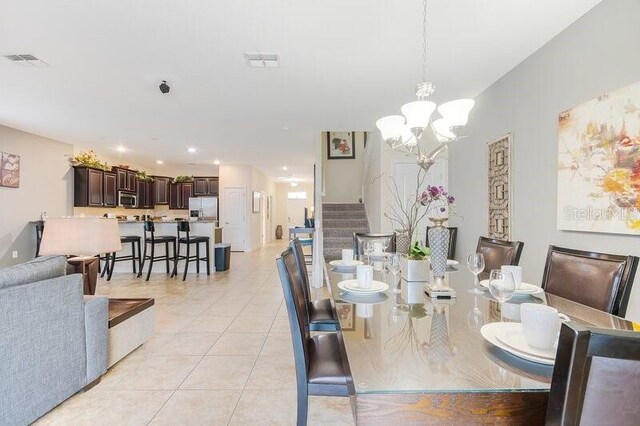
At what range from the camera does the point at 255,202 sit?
10.3 m

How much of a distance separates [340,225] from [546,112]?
4456 mm

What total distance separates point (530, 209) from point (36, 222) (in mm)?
7784

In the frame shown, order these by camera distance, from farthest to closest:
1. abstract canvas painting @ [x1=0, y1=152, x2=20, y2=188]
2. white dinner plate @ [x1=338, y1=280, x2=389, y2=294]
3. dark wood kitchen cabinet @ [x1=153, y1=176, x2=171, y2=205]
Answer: dark wood kitchen cabinet @ [x1=153, y1=176, x2=171, y2=205] < abstract canvas painting @ [x1=0, y1=152, x2=20, y2=188] < white dinner plate @ [x1=338, y1=280, x2=389, y2=294]

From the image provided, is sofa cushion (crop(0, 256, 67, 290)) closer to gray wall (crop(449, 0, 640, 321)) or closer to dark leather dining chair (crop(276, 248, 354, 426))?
dark leather dining chair (crop(276, 248, 354, 426))

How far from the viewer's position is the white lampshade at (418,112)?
6.96 ft

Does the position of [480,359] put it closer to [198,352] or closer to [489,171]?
[198,352]

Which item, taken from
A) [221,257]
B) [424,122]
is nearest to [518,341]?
[424,122]

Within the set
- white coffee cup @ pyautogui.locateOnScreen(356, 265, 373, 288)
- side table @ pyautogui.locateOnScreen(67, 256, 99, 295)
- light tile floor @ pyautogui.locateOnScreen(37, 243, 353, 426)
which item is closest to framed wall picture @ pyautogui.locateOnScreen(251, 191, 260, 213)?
light tile floor @ pyautogui.locateOnScreen(37, 243, 353, 426)

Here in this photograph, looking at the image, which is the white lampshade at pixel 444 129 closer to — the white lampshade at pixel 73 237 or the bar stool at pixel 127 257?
the white lampshade at pixel 73 237

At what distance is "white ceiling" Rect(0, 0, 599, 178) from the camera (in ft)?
7.68

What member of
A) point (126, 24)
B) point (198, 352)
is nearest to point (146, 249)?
point (198, 352)

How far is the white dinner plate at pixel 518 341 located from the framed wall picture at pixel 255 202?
363 inches

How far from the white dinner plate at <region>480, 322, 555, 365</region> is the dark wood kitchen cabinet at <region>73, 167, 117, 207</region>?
8.12m

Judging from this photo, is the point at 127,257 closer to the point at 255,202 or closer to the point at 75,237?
the point at 75,237
